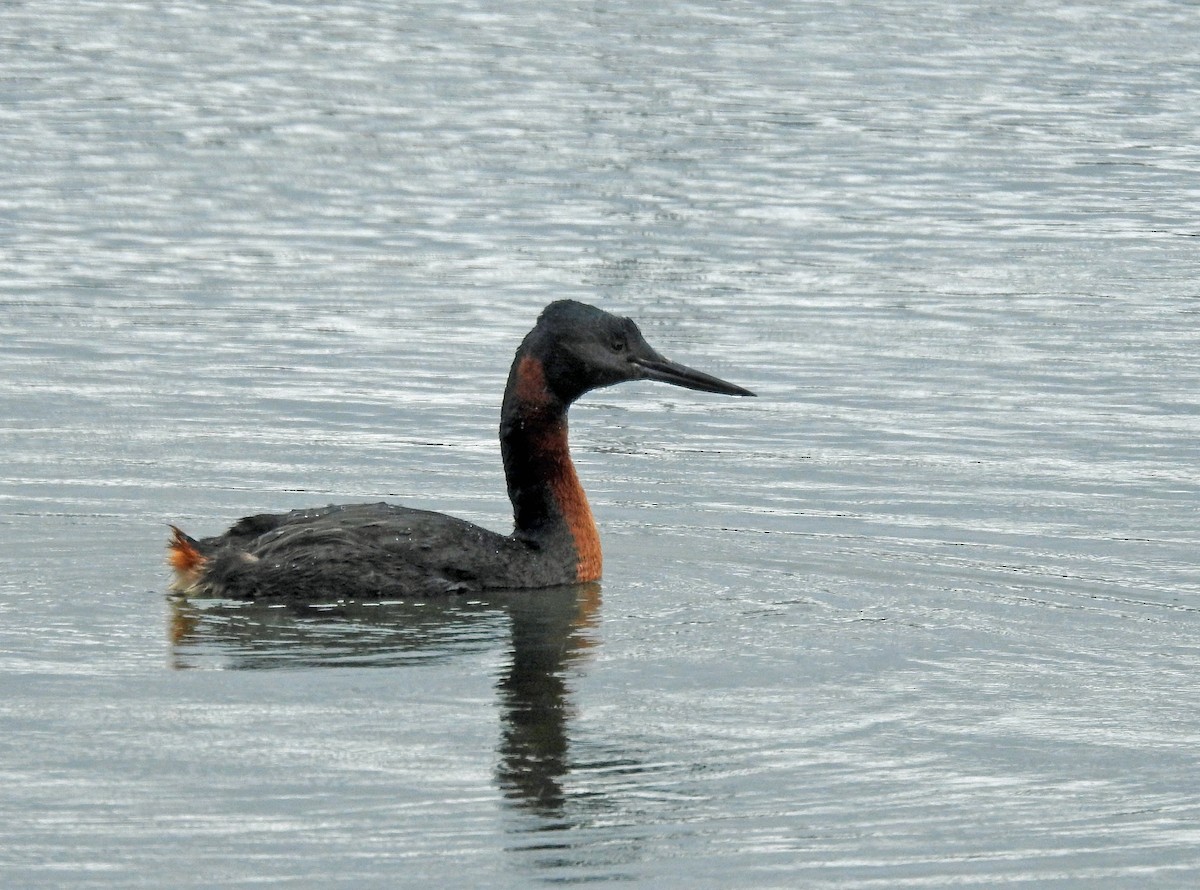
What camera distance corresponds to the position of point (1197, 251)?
19625 millimetres

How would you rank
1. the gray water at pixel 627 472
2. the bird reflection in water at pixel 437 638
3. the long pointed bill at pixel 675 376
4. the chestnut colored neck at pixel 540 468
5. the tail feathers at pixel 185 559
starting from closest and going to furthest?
1. the gray water at pixel 627 472
2. the bird reflection in water at pixel 437 638
3. the tail feathers at pixel 185 559
4. the chestnut colored neck at pixel 540 468
5. the long pointed bill at pixel 675 376

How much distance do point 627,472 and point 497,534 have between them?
2.28 metres

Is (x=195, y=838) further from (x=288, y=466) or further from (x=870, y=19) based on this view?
(x=870, y=19)

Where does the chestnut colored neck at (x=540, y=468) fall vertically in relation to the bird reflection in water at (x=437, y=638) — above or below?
above

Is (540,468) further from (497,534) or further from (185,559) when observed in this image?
(185,559)

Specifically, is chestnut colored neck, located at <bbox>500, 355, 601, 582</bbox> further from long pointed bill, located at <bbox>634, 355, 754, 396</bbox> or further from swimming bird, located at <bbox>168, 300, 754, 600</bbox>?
long pointed bill, located at <bbox>634, 355, 754, 396</bbox>

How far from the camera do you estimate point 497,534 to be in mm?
10773

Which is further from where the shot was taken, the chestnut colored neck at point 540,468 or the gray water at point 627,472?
the chestnut colored neck at point 540,468

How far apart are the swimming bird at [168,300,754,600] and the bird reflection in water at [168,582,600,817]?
0.30 feet

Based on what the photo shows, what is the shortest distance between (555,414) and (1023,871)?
14.1 feet

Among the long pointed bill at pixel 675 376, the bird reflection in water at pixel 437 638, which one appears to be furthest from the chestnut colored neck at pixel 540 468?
the long pointed bill at pixel 675 376

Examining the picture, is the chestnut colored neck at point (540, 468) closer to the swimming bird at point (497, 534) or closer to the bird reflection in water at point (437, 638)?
the swimming bird at point (497, 534)

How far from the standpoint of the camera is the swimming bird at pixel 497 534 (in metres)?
10.2

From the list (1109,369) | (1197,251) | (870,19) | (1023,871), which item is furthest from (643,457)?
(870,19)
